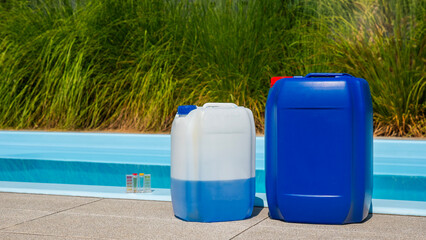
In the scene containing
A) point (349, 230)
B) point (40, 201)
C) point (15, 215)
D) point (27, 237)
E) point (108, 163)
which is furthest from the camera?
point (108, 163)

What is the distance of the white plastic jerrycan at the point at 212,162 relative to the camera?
302 cm

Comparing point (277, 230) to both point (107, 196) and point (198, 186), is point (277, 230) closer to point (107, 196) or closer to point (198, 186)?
point (198, 186)

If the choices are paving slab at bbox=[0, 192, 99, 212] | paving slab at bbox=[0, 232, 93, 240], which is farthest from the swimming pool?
paving slab at bbox=[0, 232, 93, 240]

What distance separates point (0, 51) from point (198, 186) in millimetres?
5927

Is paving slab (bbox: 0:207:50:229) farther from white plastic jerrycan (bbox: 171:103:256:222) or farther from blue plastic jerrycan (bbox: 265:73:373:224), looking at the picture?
blue plastic jerrycan (bbox: 265:73:373:224)

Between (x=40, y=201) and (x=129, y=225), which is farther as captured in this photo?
(x=40, y=201)

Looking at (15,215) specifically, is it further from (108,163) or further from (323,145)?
(108,163)

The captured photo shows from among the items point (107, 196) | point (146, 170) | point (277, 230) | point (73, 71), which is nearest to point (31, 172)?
point (146, 170)

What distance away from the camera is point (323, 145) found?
2971 mm

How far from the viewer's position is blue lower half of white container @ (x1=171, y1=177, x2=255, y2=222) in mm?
3041

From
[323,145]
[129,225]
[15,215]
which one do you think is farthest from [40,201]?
[323,145]

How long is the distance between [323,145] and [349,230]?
0.45 metres

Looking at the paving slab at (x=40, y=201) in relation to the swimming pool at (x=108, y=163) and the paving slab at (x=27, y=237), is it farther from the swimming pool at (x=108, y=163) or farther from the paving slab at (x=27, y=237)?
the paving slab at (x=27, y=237)

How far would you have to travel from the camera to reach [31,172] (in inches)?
232
